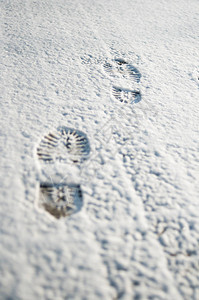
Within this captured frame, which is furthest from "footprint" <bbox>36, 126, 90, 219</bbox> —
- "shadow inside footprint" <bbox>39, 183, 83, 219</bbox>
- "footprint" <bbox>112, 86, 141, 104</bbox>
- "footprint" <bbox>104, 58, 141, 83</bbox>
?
"footprint" <bbox>104, 58, 141, 83</bbox>

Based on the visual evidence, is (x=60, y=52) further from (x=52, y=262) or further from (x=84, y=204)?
(x=52, y=262)

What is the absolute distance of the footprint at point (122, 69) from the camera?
1183 millimetres

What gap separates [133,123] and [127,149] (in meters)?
0.14

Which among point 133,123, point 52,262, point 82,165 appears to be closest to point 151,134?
point 133,123

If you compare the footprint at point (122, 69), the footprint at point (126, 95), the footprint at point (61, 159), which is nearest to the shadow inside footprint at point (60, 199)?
the footprint at point (61, 159)

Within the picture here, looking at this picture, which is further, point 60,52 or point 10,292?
point 60,52

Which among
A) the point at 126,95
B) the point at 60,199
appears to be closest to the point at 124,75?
the point at 126,95

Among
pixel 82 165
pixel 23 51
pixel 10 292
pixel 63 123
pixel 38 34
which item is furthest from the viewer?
pixel 38 34

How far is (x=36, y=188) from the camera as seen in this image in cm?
73

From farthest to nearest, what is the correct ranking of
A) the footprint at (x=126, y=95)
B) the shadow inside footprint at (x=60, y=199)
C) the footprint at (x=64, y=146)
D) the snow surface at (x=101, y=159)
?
the footprint at (x=126, y=95) → the footprint at (x=64, y=146) → the shadow inside footprint at (x=60, y=199) → the snow surface at (x=101, y=159)

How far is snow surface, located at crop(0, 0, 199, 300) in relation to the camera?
0.59m

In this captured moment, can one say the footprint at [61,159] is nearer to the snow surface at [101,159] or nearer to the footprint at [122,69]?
the snow surface at [101,159]

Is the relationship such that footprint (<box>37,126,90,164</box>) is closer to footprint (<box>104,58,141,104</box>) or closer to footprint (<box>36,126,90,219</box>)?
footprint (<box>36,126,90,219</box>)

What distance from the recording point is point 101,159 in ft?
2.74
